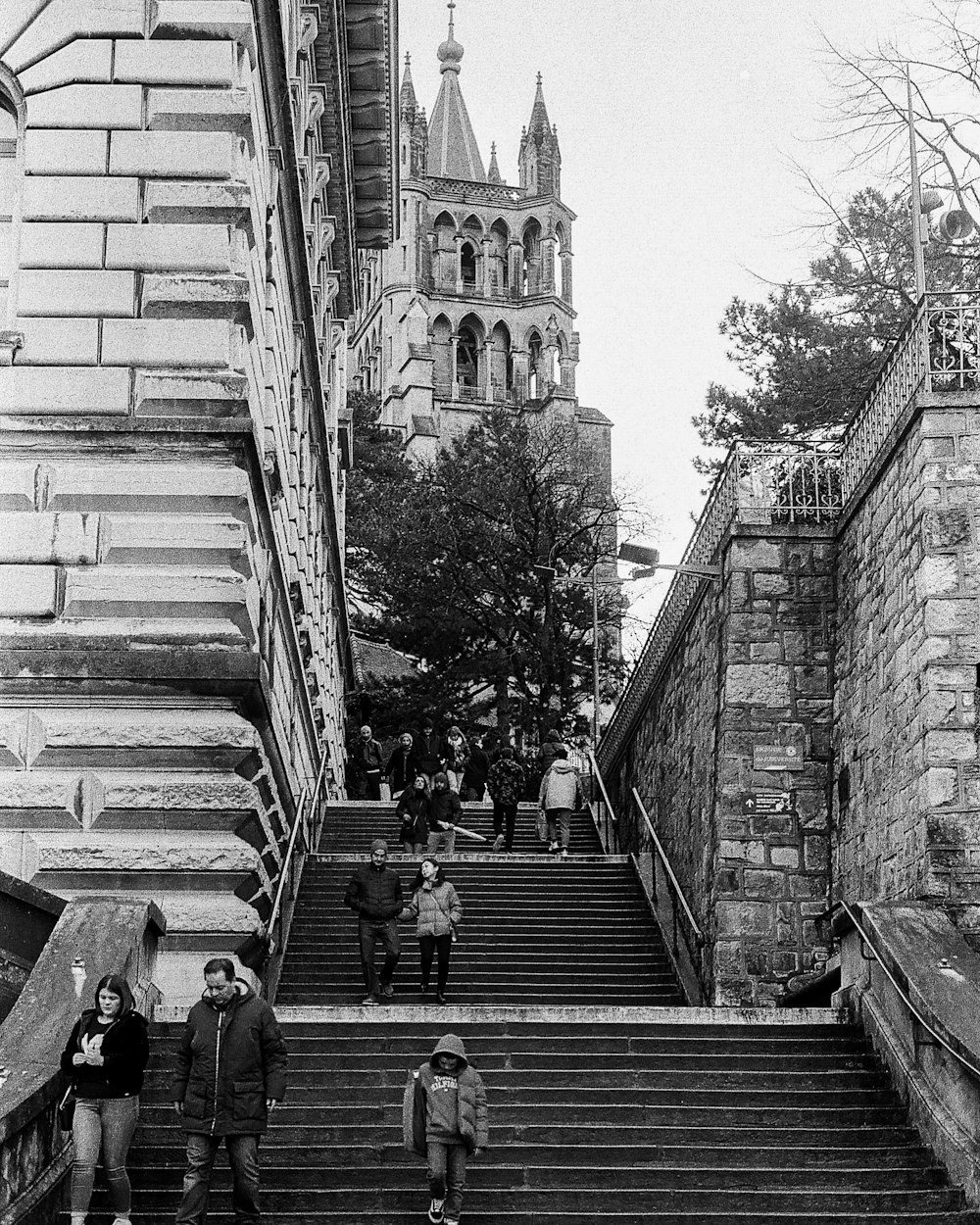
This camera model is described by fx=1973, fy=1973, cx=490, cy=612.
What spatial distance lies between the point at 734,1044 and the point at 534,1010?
6.31 ft

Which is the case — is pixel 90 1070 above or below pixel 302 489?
below

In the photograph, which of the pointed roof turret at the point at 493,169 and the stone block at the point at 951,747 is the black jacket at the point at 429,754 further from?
the pointed roof turret at the point at 493,169

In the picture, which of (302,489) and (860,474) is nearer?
(860,474)

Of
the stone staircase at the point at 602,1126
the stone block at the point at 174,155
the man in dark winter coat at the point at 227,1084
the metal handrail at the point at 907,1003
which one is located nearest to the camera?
the man in dark winter coat at the point at 227,1084

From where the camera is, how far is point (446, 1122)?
37.2 ft

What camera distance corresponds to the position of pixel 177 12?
1769cm

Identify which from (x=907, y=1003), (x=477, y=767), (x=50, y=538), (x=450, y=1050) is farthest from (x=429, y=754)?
(x=450, y=1050)

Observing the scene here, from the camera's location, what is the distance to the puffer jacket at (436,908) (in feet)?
59.8

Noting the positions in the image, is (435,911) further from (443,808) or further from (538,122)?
(538,122)

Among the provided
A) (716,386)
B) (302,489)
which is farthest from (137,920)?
(716,386)

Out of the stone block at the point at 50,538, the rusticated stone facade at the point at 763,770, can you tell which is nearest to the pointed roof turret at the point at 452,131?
the rusticated stone facade at the point at 763,770

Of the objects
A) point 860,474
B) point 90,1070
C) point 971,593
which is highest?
point 860,474

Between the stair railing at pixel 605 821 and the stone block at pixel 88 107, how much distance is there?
47.0 ft

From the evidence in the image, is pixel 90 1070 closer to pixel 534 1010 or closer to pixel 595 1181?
pixel 595 1181
